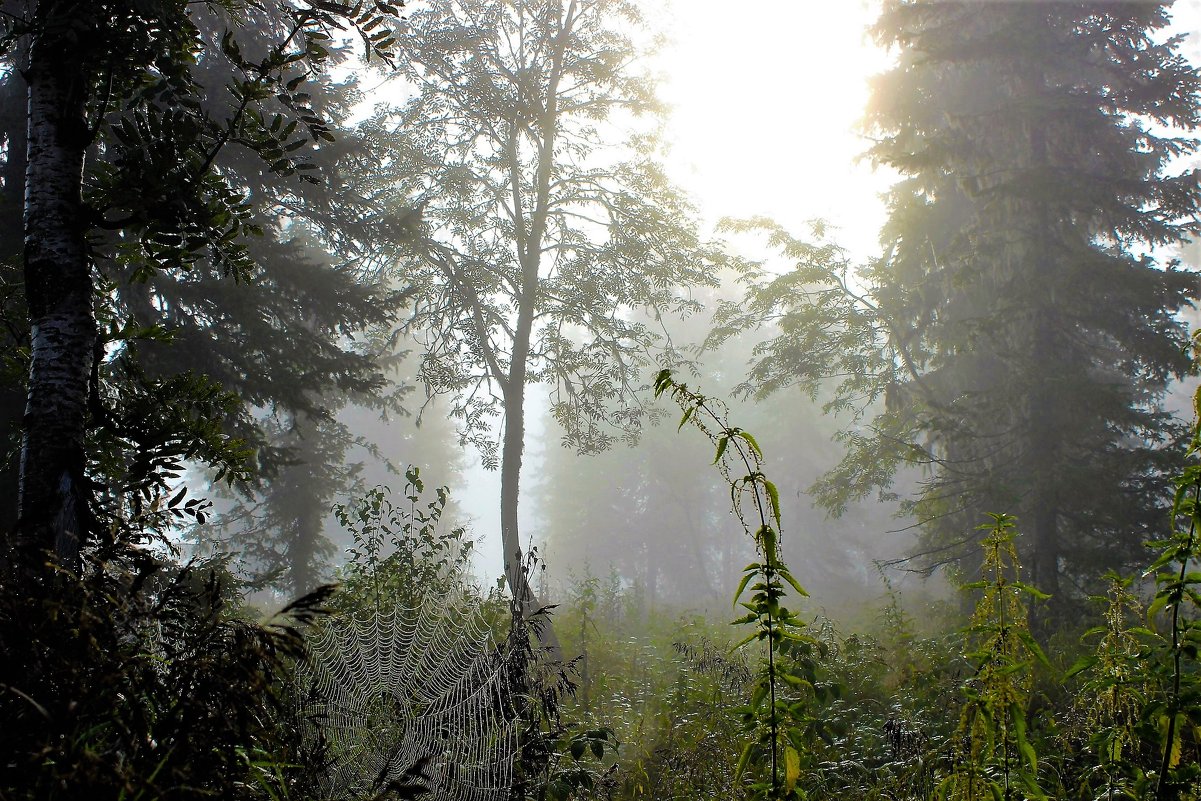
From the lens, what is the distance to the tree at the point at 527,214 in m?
13.8

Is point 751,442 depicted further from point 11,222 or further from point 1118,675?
point 11,222

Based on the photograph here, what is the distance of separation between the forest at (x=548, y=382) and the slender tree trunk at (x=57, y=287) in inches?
0.5

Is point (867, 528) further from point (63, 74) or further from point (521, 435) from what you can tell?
point (63, 74)

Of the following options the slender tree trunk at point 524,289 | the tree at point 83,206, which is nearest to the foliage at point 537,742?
the tree at point 83,206

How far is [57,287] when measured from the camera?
2373 millimetres

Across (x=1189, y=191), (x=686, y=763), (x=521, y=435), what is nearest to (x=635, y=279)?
(x=521, y=435)

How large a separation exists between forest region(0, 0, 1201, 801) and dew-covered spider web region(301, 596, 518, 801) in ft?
0.13

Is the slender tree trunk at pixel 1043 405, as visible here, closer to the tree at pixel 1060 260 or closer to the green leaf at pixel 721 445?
the tree at pixel 1060 260

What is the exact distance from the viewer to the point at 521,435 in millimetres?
14773

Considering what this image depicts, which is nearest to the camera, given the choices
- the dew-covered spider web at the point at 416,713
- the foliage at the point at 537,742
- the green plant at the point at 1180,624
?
the green plant at the point at 1180,624

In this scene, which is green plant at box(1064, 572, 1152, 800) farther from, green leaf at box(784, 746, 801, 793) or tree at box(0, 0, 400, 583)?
tree at box(0, 0, 400, 583)

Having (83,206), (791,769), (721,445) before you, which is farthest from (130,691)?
(83,206)

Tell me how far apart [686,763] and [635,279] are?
10842mm

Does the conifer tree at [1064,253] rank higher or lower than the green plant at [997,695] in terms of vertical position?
higher
